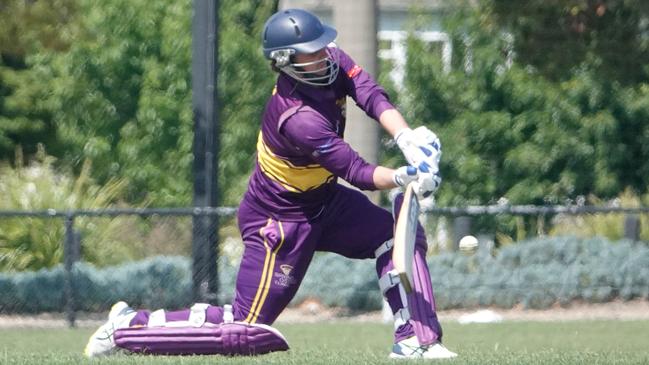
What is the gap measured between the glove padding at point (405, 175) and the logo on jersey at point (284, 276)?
0.83m

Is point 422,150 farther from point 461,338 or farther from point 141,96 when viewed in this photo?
point 141,96

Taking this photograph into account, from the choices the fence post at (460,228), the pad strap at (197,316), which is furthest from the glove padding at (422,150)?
the fence post at (460,228)

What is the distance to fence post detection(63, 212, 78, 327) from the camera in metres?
13.1

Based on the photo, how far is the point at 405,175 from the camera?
6.13 metres

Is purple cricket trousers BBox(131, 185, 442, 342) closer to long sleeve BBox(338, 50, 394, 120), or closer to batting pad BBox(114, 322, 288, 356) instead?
batting pad BBox(114, 322, 288, 356)

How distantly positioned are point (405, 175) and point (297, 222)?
792 mm

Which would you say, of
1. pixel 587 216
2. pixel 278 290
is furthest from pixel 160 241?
pixel 278 290

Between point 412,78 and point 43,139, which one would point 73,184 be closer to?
point 43,139

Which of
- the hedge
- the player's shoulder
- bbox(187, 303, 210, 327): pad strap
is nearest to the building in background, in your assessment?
the hedge

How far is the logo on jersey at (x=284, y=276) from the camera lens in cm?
670

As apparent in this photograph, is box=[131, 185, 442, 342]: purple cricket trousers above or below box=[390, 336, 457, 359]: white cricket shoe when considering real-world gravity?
above

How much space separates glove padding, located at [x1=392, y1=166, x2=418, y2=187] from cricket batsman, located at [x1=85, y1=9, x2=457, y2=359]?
0.68 feet

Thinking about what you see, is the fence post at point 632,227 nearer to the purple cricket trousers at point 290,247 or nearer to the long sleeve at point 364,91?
the purple cricket trousers at point 290,247

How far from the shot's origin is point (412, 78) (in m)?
18.7
